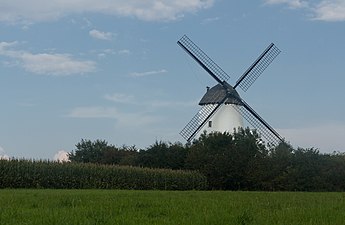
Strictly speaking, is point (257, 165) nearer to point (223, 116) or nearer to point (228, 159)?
point (228, 159)

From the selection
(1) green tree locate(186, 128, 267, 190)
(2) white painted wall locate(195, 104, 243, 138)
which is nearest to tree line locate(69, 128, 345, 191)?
(1) green tree locate(186, 128, 267, 190)

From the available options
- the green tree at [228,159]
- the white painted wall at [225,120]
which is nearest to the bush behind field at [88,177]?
the green tree at [228,159]

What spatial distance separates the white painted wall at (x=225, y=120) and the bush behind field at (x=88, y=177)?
32.8ft

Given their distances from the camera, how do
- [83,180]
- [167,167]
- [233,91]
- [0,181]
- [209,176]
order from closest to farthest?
1. [0,181]
2. [83,180]
3. [209,176]
4. [167,167]
5. [233,91]

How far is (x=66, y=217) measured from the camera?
431 inches

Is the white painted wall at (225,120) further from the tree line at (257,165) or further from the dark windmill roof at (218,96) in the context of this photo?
the tree line at (257,165)

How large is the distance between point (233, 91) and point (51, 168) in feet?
80.4

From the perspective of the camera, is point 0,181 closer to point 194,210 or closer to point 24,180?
point 24,180

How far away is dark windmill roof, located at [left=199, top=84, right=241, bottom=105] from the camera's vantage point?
63531mm

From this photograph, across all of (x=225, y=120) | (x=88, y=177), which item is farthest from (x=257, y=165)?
(x=88, y=177)

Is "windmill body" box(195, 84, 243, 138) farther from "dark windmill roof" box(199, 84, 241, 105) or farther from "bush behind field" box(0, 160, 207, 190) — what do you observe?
"bush behind field" box(0, 160, 207, 190)

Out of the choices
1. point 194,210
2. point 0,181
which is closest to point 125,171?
point 0,181

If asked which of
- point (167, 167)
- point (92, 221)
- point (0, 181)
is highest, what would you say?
point (167, 167)

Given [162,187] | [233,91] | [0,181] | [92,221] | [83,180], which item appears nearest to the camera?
[92,221]
